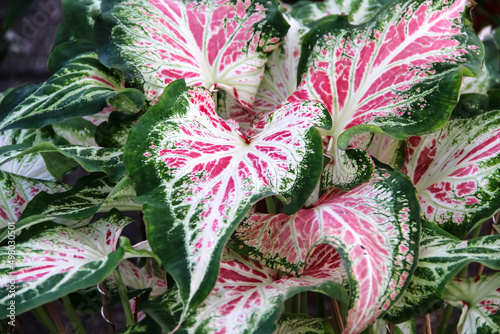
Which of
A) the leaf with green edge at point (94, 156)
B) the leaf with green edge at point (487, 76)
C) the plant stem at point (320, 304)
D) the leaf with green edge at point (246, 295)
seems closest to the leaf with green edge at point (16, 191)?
the leaf with green edge at point (94, 156)

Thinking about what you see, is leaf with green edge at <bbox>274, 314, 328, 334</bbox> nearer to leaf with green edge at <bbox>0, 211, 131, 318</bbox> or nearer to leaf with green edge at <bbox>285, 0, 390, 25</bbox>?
leaf with green edge at <bbox>0, 211, 131, 318</bbox>

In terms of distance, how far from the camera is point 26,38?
186 centimetres

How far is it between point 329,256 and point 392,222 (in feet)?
0.31

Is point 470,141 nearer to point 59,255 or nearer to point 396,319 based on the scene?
point 396,319

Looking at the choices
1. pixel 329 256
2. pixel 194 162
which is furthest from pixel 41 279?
pixel 329 256

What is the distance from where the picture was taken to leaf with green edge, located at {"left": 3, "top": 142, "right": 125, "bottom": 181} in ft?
1.55

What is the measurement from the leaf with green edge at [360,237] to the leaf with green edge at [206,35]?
0.17 m

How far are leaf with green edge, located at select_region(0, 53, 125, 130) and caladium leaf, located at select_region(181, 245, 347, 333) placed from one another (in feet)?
0.66

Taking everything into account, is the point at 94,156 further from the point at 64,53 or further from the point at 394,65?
the point at 394,65

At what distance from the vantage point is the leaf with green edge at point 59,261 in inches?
16.1

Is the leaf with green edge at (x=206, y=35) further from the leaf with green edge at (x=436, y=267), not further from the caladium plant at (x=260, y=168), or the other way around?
the leaf with green edge at (x=436, y=267)

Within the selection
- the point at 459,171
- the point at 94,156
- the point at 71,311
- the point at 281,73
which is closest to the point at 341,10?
the point at 281,73

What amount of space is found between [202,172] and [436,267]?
21 cm

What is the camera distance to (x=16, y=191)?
61 centimetres
